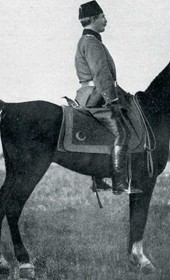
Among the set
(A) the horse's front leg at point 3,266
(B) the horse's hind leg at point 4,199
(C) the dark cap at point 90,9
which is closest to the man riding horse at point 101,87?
(C) the dark cap at point 90,9

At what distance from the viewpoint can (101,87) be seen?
20.6 ft

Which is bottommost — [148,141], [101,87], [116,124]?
[148,141]

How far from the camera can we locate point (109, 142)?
20.9 ft

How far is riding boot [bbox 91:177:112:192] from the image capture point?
6699mm

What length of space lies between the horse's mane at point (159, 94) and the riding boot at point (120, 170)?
36.2 inches

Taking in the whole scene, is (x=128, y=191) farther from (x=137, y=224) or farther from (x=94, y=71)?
(x=94, y=71)

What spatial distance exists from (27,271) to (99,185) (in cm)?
165

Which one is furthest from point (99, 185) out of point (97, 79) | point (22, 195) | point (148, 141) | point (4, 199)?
point (97, 79)

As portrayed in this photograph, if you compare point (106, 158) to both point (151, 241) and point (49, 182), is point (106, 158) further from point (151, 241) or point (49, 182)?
point (49, 182)

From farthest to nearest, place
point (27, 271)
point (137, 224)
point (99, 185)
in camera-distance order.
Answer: point (99, 185) < point (137, 224) < point (27, 271)

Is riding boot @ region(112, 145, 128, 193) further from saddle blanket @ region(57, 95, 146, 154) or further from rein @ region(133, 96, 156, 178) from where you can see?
rein @ region(133, 96, 156, 178)

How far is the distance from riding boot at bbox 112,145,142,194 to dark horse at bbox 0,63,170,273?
0.18m

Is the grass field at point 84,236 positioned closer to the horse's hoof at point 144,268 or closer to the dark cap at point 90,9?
the horse's hoof at point 144,268

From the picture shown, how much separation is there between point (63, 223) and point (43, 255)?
1806 mm
